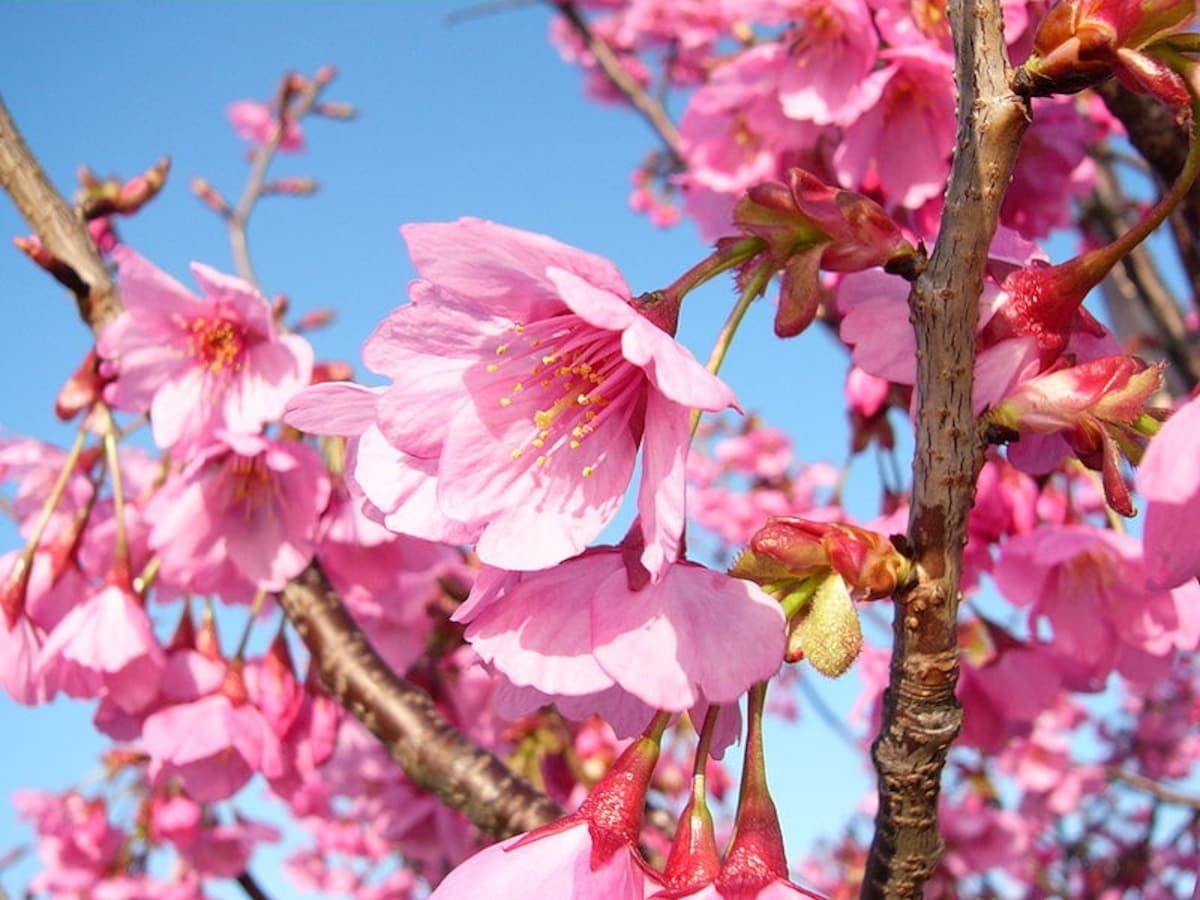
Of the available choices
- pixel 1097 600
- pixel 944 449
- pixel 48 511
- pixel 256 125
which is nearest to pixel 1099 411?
pixel 944 449

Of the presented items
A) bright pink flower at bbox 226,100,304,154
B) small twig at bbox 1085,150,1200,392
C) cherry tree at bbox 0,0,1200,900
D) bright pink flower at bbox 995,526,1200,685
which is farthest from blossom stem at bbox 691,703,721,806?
bright pink flower at bbox 226,100,304,154

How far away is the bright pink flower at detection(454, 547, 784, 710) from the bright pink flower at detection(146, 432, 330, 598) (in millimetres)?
945

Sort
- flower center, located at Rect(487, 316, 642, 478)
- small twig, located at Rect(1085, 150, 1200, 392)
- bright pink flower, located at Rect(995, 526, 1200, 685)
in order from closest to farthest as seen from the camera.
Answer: flower center, located at Rect(487, 316, 642, 478)
bright pink flower, located at Rect(995, 526, 1200, 685)
small twig, located at Rect(1085, 150, 1200, 392)

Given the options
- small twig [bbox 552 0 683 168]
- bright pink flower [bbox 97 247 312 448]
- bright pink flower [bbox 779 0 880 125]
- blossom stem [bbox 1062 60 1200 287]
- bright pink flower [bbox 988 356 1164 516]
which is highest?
small twig [bbox 552 0 683 168]

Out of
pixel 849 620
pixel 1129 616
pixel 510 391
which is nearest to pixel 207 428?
pixel 510 391

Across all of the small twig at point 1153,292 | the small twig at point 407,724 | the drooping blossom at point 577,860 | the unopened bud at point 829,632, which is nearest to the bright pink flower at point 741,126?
the small twig at point 1153,292

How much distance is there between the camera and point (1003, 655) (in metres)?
1.63

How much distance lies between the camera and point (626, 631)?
2.35 feet

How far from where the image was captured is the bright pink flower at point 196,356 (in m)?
1.66

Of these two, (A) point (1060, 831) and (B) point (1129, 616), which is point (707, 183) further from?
(A) point (1060, 831)

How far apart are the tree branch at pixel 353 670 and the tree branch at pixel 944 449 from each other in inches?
35.9

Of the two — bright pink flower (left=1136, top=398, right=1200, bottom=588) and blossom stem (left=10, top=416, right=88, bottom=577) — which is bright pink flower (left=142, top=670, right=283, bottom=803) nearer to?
blossom stem (left=10, top=416, right=88, bottom=577)

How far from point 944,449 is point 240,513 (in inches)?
48.2

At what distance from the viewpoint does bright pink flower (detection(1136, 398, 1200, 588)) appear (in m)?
0.61
